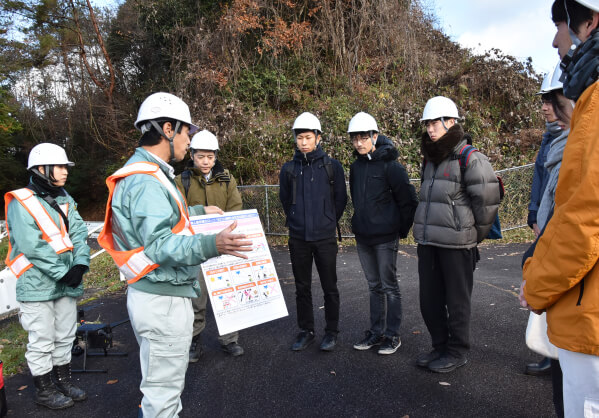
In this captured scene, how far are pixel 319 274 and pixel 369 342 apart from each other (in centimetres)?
93

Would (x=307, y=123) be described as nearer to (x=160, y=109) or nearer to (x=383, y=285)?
(x=383, y=285)

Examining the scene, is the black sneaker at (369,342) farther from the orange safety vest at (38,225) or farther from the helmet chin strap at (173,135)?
the orange safety vest at (38,225)

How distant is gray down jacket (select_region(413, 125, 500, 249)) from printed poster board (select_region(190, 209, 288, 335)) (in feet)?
5.70

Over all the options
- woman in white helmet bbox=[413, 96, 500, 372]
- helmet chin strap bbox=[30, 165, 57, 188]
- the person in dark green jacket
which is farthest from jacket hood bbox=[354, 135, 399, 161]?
helmet chin strap bbox=[30, 165, 57, 188]

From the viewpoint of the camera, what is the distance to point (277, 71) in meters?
15.8

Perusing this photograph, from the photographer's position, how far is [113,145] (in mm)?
18484

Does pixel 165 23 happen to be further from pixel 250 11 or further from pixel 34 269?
pixel 34 269

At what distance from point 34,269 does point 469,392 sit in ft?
13.5

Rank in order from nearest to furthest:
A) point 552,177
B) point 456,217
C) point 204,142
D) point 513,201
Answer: point 552,177 < point 456,217 < point 204,142 < point 513,201

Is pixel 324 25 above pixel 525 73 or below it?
above

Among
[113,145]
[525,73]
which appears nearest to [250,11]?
[113,145]

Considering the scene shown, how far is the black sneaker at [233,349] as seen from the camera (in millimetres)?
4551

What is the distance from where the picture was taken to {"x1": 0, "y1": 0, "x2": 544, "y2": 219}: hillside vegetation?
14.0 m

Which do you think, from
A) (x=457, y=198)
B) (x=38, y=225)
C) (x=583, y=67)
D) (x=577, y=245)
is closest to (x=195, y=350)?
(x=38, y=225)
